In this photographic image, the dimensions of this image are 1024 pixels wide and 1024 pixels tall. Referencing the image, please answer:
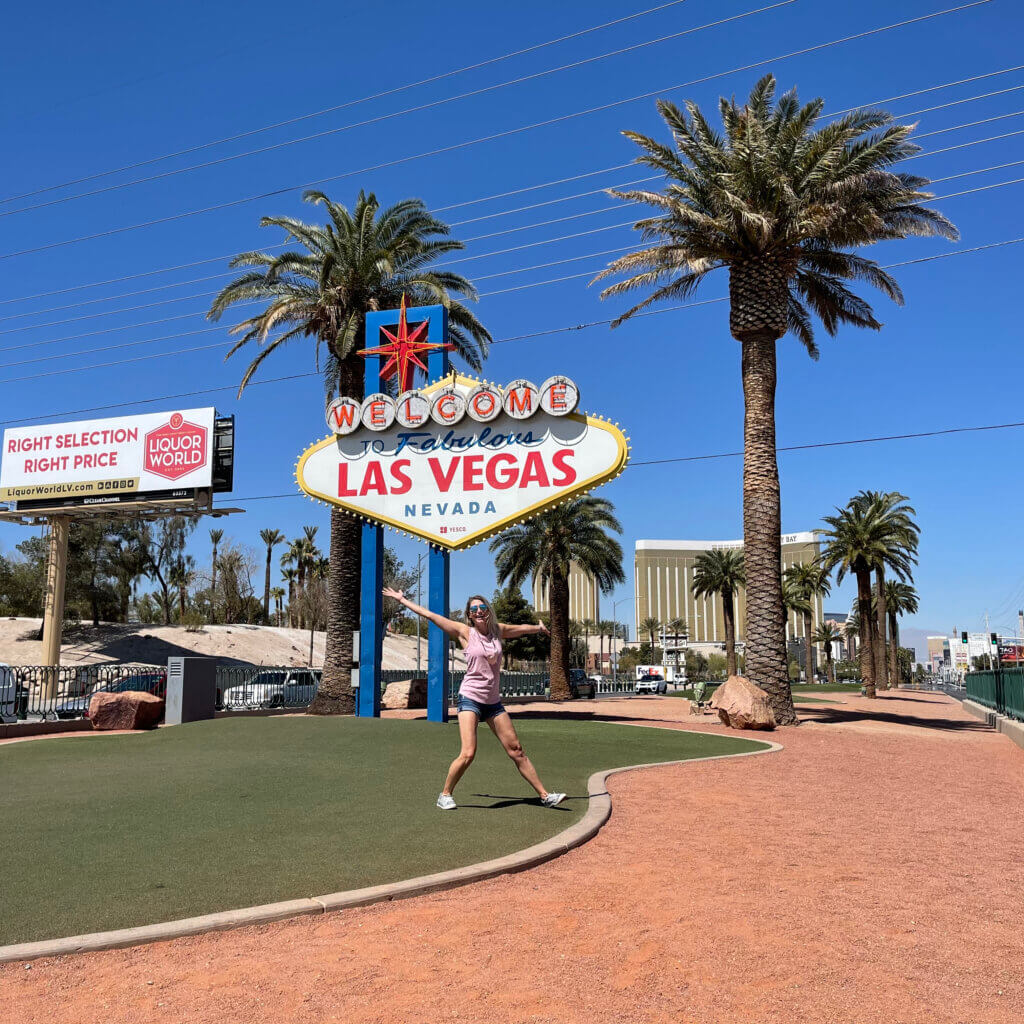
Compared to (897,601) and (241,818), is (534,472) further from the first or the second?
(897,601)

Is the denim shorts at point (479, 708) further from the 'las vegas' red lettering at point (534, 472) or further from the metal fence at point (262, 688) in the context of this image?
the metal fence at point (262, 688)

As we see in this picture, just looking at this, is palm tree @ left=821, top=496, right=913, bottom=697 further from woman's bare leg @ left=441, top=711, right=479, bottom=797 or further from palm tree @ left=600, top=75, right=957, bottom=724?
woman's bare leg @ left=441, top=711, right=479, bottom=797

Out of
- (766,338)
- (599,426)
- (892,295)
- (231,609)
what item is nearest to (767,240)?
(766,338)

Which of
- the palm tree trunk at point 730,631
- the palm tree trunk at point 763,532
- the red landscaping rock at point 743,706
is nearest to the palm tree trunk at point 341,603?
the red landscaping rock at point 743,706

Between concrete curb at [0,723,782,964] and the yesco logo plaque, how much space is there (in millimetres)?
11445

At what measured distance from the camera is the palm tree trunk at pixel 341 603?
78.3 ft

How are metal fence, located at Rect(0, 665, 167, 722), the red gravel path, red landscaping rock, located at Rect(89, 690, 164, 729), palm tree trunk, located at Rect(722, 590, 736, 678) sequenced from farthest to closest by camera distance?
1. palm tree trunk, located at Rect(722, 590, 736, 678)
2. metal fence, located at Rect(0, 665, 167, 722)
3. red landscaping rock, located at Rect(89, 690, 164, 729)
4. the red gravel path

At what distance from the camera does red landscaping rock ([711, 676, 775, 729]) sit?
19.5 m

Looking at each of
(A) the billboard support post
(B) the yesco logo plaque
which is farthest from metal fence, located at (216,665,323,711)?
Answer: (B) the yesco logo plaque

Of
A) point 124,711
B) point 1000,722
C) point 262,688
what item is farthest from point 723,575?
point 124,711

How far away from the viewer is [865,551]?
159 ft

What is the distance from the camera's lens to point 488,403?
1891 cm

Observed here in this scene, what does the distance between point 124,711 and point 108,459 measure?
66.3ft

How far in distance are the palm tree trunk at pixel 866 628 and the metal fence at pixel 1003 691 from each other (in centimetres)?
1236
